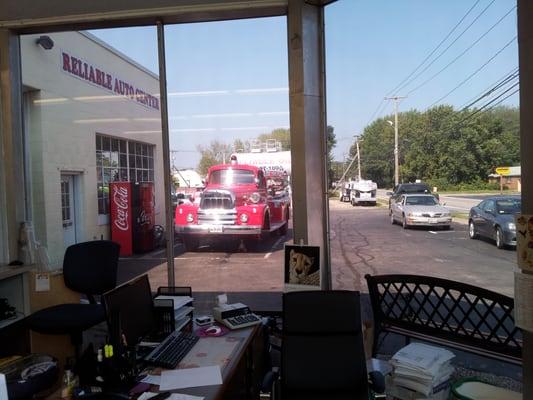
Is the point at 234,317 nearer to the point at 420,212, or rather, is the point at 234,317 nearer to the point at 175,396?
the point at 175,396

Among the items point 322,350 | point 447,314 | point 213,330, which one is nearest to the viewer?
point 322,350

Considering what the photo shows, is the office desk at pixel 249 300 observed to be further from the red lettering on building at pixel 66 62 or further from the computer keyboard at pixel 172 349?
the red lettering on building at pixel 66 62

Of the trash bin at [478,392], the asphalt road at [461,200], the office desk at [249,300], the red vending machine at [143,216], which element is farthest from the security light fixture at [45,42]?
the trash bin at [478,392]

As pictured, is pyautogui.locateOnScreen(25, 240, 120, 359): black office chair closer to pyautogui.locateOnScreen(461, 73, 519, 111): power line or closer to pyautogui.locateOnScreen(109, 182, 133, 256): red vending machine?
pyautogui.locateOnScreen(109, 182, 133, 256): red vending machine

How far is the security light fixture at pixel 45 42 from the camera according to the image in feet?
13.1

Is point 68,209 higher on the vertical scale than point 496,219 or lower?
higher

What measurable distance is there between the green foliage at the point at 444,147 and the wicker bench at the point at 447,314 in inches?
34.3

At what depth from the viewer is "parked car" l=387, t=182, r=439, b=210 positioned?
3.42 metres

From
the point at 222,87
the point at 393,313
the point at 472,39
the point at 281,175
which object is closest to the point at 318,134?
the point at 281,175

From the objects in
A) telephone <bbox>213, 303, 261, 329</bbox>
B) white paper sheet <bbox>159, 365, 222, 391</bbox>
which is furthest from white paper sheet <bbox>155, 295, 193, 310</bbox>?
white paper sheet <bbox>159, 365, 222, 391</bbox>

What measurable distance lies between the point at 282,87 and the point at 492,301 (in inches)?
92.4

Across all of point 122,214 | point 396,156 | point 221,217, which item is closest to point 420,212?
point 396,156

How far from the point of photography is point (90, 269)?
132 inches

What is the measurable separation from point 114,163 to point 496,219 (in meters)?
3.56
